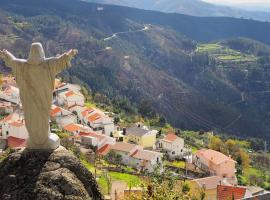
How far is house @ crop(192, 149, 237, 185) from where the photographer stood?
67.6 m

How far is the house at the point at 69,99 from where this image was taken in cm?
8415

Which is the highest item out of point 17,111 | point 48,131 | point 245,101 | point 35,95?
point 35,95

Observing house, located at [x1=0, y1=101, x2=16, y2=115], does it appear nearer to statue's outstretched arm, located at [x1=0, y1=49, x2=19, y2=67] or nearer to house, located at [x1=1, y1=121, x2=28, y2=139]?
house, located at [x1=1, y1=121, x2=28, y2=139]

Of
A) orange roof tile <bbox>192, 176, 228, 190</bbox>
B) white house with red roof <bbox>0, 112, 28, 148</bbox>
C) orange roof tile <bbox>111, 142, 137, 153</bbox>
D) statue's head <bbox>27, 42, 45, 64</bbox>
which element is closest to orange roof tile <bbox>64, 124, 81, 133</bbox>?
orange roof tile <bbox>111, 142, 137, 153</bbox>

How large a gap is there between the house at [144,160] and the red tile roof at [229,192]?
1417 cm

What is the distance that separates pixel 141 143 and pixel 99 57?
9920 cm

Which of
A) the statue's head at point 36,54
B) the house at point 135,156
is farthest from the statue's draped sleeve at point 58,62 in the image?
the house at point 135,156

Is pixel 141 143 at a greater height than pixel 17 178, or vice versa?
pixel 17 178

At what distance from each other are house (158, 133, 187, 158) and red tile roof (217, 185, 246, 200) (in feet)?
81.7

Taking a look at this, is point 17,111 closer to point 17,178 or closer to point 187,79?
point 17,178

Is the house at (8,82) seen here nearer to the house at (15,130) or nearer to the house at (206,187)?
the house at (15,130)

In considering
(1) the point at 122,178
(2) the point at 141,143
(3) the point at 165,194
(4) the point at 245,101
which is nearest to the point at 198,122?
(4) the point at 245,101

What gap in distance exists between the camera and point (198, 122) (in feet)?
500

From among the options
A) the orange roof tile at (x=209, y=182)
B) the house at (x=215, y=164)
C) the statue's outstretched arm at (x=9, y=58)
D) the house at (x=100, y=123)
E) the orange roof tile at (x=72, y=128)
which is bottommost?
the house at (x=215, y=164)
